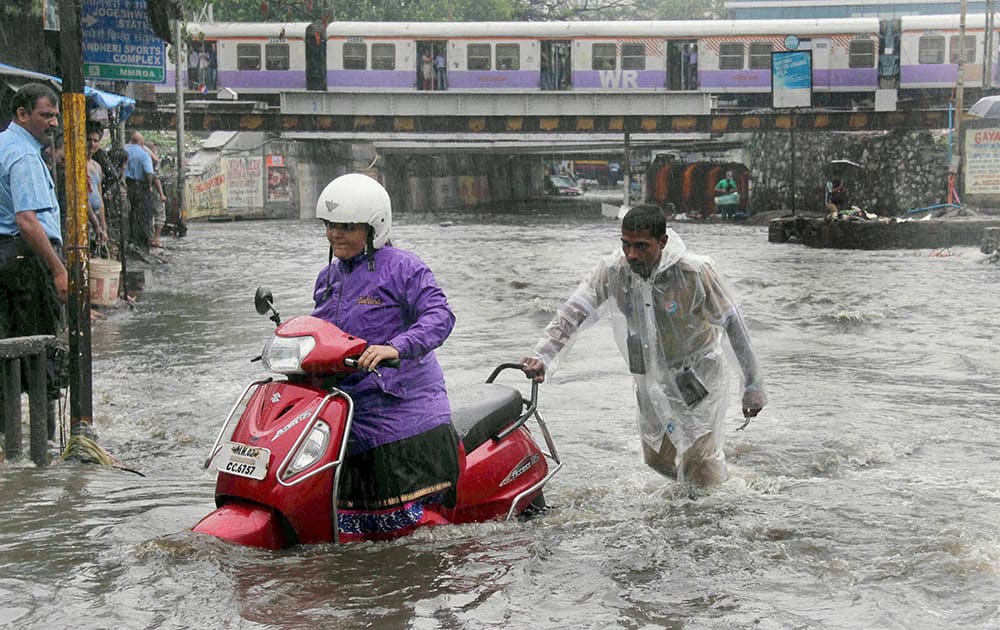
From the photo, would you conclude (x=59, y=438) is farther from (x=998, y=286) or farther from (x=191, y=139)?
(x=191, y=139)

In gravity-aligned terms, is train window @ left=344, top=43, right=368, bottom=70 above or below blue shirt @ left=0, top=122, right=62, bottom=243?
above

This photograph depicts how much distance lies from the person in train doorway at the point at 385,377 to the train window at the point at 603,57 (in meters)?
36.4

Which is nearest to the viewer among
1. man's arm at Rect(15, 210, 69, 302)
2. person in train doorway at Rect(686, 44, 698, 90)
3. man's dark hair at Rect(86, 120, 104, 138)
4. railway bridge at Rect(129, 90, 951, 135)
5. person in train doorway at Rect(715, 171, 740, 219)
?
man's arm at Rect(15, 210, 69, 302)

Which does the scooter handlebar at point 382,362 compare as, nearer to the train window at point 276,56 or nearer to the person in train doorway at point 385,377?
the person in train doorway at point 385,377

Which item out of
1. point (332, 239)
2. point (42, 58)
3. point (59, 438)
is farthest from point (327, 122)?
point (332, 239)

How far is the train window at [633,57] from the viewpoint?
40.2 meters

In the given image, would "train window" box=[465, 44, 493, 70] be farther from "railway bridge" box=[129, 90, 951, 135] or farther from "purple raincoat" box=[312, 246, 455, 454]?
"purple raincoat" box=[312, 246, 455, 454]

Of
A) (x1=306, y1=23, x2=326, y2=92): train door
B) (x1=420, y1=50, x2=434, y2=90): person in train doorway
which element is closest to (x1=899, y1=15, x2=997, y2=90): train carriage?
(x1=420, y1=50, x2=434, y2=90): person in train doorway

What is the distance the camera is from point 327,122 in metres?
40.3

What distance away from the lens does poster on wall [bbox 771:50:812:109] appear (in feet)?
116

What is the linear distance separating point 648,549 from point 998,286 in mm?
15589

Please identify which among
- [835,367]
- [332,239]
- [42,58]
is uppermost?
[42,58]

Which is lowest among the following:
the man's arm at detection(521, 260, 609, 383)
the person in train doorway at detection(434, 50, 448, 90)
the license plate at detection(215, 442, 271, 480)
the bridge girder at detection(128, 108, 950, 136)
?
the license plate at detection(215, 442, 271, 480)

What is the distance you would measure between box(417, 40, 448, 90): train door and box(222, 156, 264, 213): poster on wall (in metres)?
6.29
